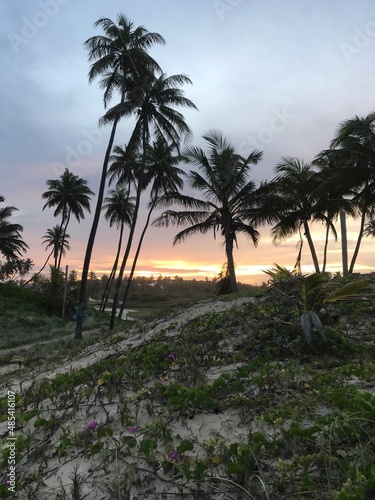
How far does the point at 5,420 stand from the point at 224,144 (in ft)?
69.0

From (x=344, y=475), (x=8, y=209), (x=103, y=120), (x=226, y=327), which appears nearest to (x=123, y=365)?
(x=226, y=327)

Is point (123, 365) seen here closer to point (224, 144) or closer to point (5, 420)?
point (5, 420)

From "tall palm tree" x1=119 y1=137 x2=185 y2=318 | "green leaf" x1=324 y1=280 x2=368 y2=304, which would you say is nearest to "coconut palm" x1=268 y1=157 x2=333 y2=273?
"tall palm tree" x1=119 y1=137 x2=185 y2=318

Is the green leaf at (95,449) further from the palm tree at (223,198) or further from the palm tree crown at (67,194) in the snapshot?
the palm tree crown at (67,194)

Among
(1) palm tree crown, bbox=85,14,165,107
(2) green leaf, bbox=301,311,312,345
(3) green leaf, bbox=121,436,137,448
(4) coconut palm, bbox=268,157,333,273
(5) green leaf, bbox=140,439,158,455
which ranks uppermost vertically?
(1) palm tree crown, bbox=85,14,165,107

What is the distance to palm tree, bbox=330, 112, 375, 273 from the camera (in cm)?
2202

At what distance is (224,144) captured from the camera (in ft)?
74.1

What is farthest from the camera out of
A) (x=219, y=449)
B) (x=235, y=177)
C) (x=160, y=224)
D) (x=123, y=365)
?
(x=160, y=224)

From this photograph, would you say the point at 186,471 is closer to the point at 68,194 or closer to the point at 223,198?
the point at 223,198

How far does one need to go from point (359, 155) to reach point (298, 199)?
4.70 meters

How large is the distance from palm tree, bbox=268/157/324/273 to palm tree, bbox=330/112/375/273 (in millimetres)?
2205

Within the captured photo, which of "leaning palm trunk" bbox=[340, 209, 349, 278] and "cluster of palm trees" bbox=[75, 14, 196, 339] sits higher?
"cluster of palm trees" bbox=[75, 14, 196, 339]

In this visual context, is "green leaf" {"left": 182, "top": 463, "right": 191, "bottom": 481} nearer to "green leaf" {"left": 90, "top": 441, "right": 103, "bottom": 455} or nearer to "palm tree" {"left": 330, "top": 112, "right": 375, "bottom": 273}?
"green leaf" {"left": 90, "top": 441, "right": 103, "bottom": 455}

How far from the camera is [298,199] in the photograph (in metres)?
25.0
